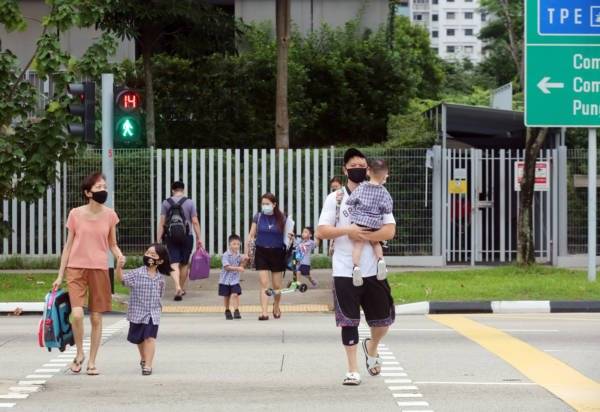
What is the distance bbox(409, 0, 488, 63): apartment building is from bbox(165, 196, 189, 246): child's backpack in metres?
131

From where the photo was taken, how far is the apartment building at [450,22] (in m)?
146

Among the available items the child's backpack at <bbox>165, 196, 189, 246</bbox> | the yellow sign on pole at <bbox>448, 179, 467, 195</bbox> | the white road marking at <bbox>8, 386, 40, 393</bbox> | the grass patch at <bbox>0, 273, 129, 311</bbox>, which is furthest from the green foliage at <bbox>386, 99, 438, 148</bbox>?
the white road marking at <bbox>8, 386, 40, 393</bbox>

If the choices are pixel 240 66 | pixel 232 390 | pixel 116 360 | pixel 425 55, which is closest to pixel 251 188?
pixel 240 66

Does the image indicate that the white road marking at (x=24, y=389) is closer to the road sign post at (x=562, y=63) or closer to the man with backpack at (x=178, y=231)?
the man with backpack at (x=178, y=231)

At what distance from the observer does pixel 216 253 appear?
22.5 meters

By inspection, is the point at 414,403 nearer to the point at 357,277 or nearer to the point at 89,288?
the point at 357,277

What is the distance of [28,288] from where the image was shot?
61.3ft

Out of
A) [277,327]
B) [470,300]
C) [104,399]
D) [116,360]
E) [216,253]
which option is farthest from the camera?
[216,253]

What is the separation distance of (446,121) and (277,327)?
10.6 metres

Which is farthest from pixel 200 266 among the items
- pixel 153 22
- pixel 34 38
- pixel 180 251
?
pixel 34 38

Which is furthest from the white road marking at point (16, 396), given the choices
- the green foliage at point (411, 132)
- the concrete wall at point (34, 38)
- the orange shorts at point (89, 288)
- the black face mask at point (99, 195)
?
the concrete wall at point (34, 38)

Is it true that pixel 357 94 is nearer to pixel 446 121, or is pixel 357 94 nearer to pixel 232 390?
pixel 446 121

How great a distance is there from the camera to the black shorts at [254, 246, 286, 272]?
15.2 m

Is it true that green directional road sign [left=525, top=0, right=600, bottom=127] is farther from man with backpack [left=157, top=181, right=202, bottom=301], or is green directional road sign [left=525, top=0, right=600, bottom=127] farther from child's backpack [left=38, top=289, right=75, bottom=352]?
child's backpack [left=38, top=289, right=75, bottom=352]
